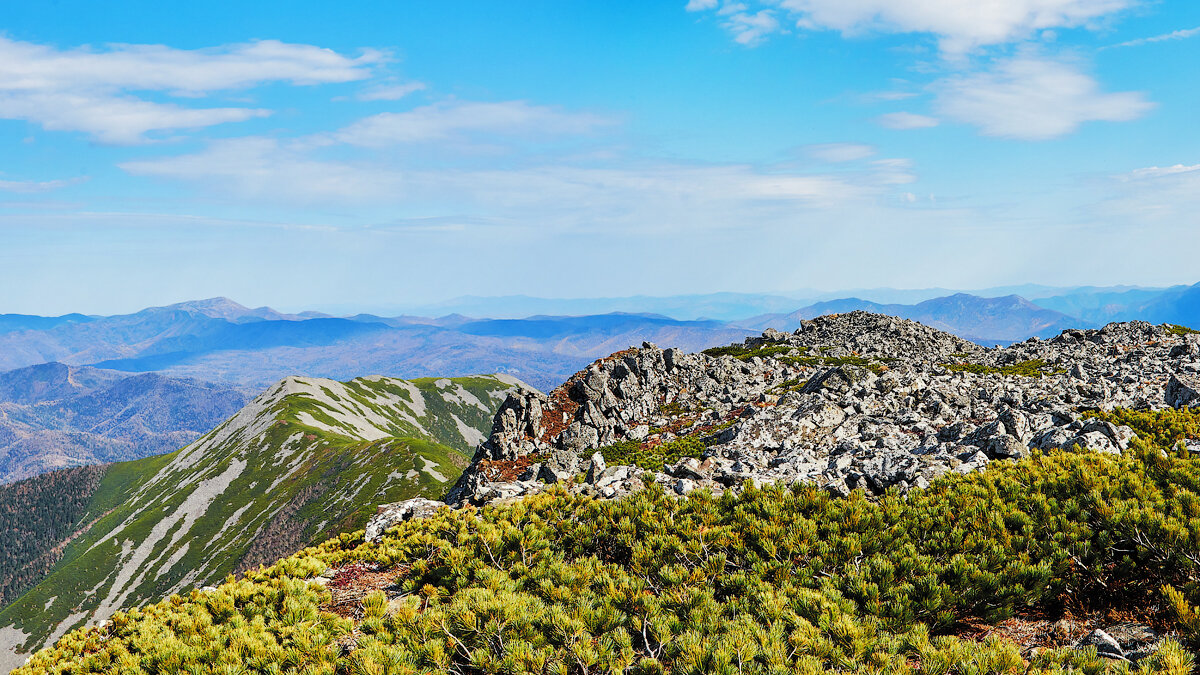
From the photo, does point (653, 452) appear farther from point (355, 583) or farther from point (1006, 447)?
point (355, 583)

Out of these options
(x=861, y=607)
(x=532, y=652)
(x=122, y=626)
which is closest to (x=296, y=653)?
(x=532, y=652)

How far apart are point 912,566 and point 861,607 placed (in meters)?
1.77

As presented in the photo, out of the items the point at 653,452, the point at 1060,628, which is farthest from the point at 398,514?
Result: the point at 1060,628

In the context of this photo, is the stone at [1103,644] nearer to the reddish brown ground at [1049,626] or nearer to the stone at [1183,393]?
the reddish brown ground at [1049,626]

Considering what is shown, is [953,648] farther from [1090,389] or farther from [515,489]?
[1090,389]

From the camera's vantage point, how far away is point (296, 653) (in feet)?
42.0

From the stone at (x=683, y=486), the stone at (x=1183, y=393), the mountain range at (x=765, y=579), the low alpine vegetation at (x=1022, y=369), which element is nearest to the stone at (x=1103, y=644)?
the mountain range at (x=765, y=579)

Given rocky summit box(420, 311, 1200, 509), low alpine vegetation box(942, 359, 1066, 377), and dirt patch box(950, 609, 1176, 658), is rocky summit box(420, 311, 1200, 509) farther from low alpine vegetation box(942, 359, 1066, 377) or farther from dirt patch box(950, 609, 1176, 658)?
dirt patch box(950, 609, 1176, 658)

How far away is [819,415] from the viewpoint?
125 feet

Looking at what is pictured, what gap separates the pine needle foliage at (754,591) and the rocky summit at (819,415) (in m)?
4.23

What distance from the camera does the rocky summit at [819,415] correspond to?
2620cm

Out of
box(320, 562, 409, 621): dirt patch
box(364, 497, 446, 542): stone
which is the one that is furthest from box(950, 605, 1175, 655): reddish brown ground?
box(364, 497, 446, 542): stone

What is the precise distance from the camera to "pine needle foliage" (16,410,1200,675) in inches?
453

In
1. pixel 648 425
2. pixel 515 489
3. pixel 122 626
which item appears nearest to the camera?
pixel 122 626
